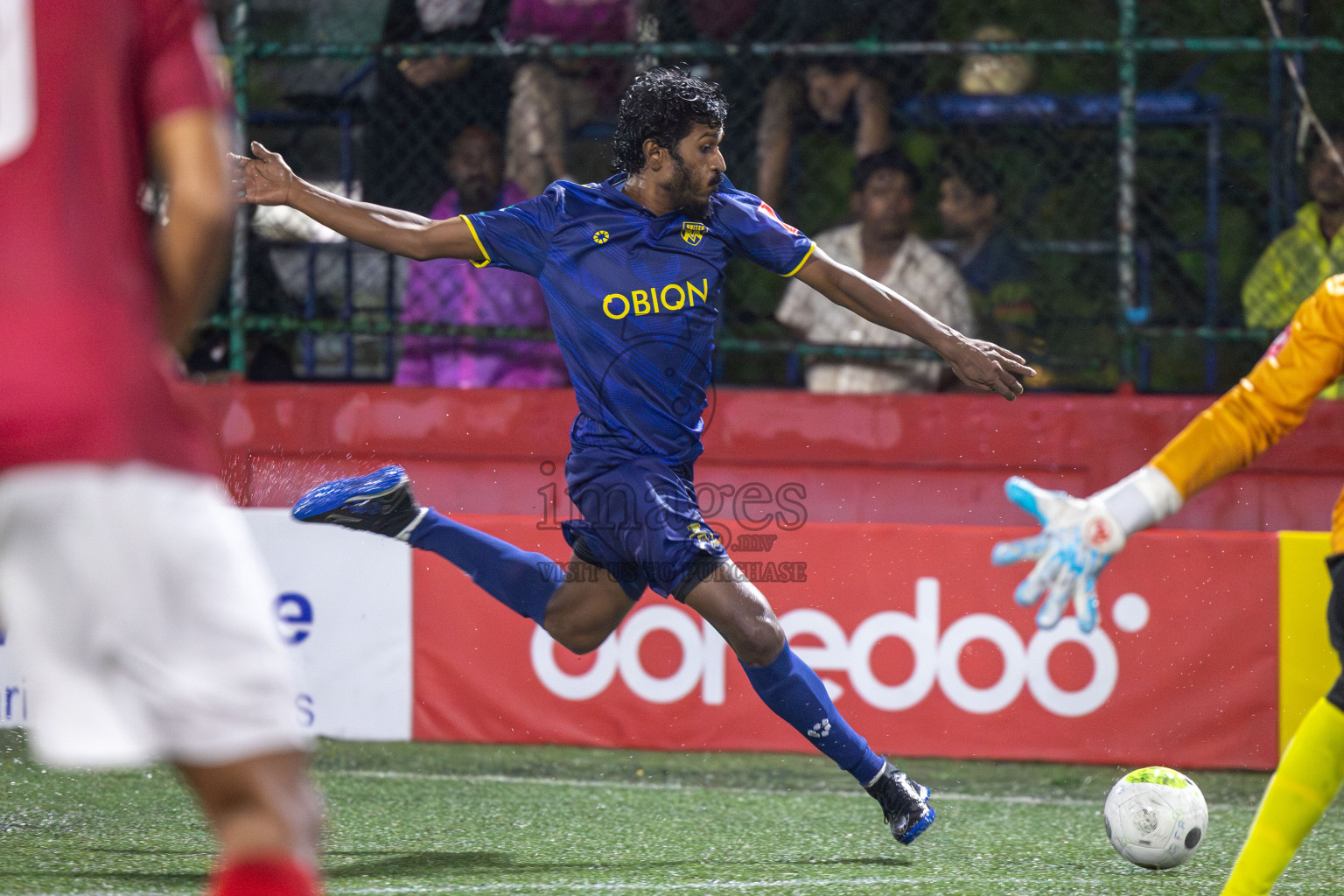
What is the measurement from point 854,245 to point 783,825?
9.42 feet

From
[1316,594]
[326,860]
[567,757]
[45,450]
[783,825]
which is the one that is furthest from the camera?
[567,757]

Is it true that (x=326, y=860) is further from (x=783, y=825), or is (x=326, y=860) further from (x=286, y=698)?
(x=286, y=698)

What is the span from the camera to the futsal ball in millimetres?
3855


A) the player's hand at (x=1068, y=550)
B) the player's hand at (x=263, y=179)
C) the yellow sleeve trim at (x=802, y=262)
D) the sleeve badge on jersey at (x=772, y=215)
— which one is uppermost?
the player's hand at (x=263, y=179)

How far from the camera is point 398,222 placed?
430 cm

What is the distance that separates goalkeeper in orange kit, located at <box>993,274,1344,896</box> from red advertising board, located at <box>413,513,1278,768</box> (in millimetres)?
2309

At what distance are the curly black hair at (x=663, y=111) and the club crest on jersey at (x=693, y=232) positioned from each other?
0.67ft

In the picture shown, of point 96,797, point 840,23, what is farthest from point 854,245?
point 96,797

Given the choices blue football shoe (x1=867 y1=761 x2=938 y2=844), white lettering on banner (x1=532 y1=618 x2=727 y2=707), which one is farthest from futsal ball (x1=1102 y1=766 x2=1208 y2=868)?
white lettering on banner (x1=532 y1=618 x2=727 y2=707)

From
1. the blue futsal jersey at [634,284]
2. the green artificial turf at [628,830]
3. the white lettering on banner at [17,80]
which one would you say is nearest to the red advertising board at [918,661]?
the green artificial turf at [628,830]

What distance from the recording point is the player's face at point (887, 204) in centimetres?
664

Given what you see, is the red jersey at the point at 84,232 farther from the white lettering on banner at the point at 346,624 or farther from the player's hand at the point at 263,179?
the white lettering on banner at the point at 346,624

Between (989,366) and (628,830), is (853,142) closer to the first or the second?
(989,366)

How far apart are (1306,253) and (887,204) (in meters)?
1.74
